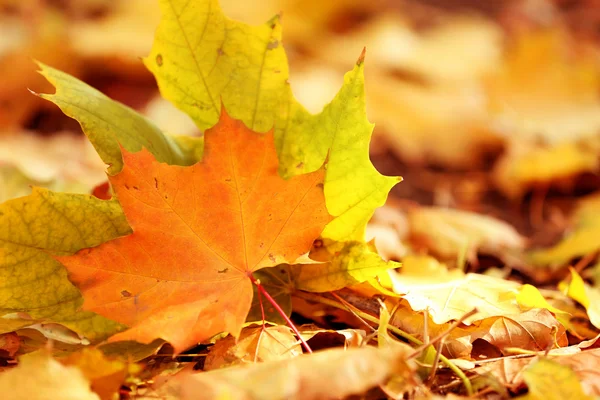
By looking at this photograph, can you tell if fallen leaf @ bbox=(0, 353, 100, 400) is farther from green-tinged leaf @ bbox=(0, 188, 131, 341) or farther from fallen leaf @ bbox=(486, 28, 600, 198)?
fallen leaf @ bbox=(486, 28, 600, 198)

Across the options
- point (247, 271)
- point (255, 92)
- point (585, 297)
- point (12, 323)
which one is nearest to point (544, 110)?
point (585, 297)

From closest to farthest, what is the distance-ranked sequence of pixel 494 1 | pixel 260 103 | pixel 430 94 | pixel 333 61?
pixel 260 103
pixel 430 94
pixel 333 61
pixel 494 1

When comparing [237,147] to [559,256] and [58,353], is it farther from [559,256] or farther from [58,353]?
[559,256]

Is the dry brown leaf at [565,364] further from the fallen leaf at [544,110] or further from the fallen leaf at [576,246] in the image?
the fallen leaf at [544,110]

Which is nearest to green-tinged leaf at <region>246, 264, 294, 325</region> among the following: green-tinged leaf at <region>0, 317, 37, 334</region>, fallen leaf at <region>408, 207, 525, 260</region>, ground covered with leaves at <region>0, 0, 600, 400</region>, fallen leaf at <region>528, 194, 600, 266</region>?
ground covered with leaves at <region>0, 0, 600, 400</region>

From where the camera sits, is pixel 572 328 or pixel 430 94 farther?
pixel 430 94

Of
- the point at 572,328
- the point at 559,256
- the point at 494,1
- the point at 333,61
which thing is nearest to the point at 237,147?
the point at 572,328
